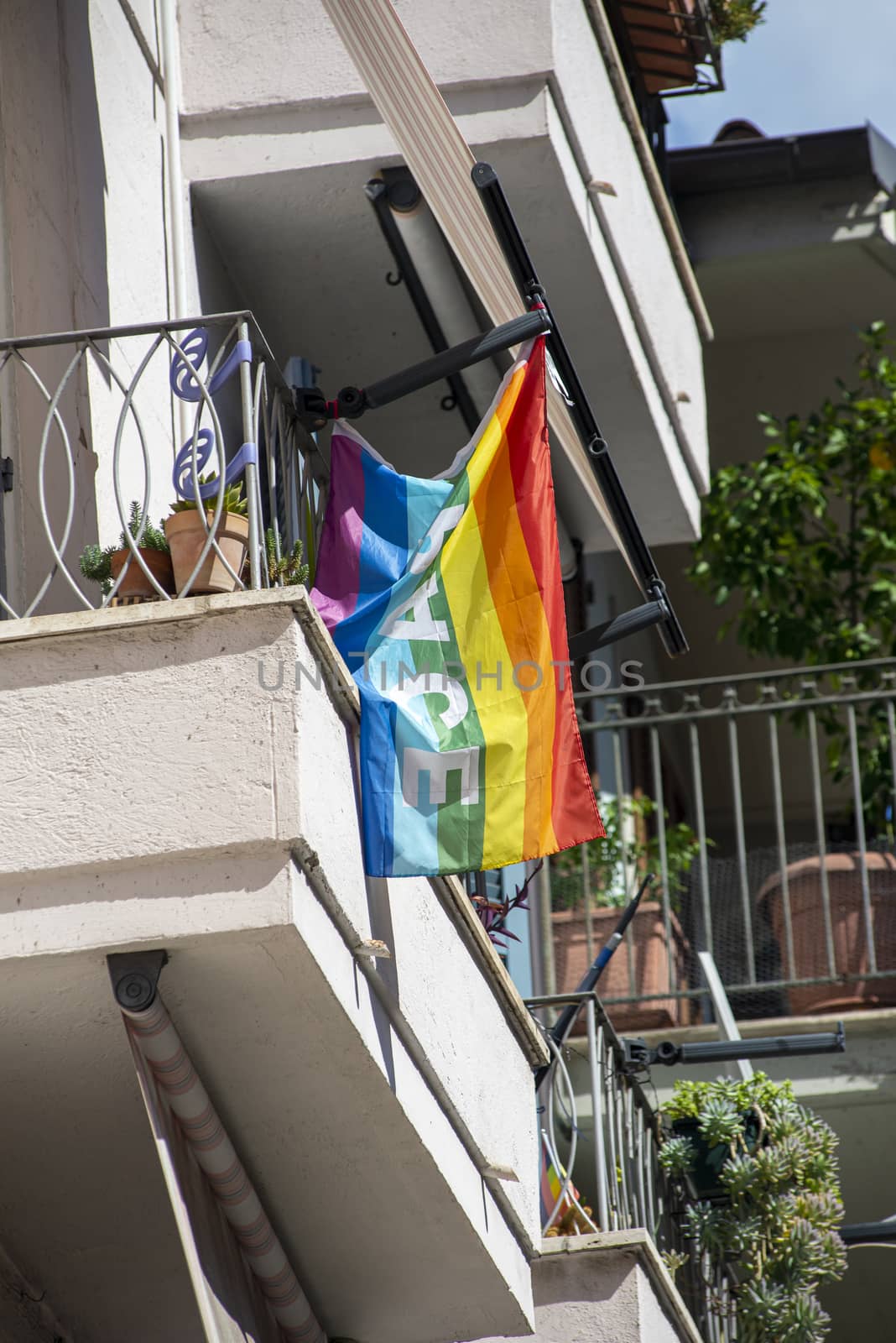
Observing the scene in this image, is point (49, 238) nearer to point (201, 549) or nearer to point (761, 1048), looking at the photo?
point (201, 549)

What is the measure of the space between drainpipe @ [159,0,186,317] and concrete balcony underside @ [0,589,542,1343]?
99.7 inches

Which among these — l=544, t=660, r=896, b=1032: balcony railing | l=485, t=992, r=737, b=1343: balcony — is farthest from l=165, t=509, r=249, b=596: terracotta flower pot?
l=544, t=660, r=896, b=1032: balcony railing

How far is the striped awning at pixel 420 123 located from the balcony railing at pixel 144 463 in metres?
0.78

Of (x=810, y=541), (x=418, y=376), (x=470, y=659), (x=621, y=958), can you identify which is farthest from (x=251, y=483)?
(x=810, y=541)

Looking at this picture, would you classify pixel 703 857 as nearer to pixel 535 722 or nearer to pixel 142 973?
pixel 535 722

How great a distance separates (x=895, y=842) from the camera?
400 inches

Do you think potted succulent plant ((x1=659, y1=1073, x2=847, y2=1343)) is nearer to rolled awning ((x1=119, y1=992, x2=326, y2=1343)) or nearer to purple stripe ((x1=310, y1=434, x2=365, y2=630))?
rolled awning ((x1=119, y1=992, x2=326, y2=1343))

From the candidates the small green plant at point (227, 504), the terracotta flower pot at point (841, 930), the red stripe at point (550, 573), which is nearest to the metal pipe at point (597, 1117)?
the red stripe at point (550, 573)

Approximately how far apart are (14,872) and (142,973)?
338 millimetres

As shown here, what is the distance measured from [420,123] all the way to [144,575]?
1.98 metres

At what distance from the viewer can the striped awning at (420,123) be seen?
19.0 ft

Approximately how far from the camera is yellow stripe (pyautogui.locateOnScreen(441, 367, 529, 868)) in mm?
4723

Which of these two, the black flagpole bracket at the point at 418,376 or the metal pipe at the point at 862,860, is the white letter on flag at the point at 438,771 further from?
the metal pipe at the point at 862,860

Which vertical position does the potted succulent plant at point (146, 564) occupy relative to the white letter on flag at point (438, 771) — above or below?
above
